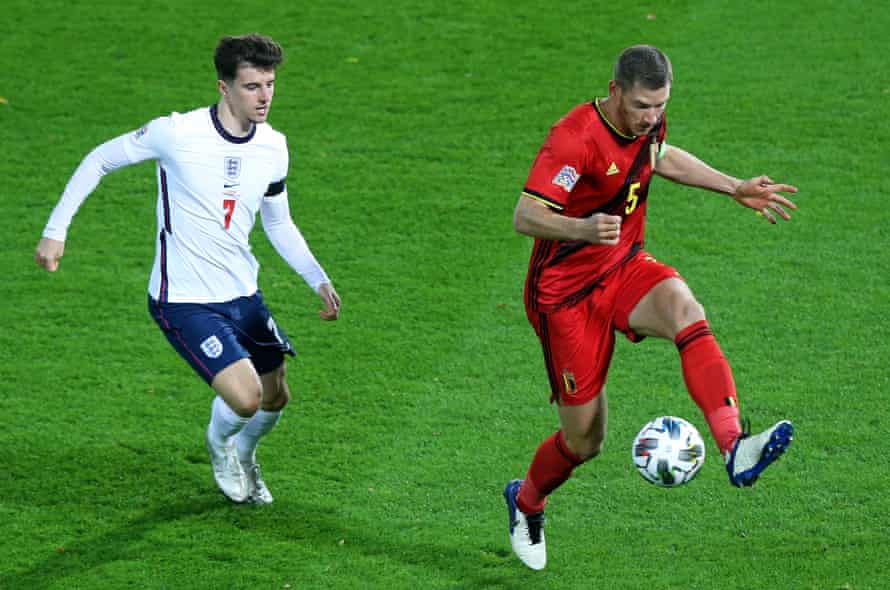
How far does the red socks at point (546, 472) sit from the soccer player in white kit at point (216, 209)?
116 cm

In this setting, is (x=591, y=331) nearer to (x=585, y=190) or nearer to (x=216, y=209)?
(x=585, y=190)

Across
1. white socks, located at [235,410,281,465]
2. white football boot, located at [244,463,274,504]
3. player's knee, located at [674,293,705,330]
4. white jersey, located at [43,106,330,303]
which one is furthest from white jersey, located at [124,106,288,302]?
player's knee, located at [674,293,705,330]

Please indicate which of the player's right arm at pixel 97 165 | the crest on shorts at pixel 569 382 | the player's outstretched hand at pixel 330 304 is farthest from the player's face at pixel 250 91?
the crest on shorts at pixel 569 382

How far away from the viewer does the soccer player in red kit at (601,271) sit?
17.9ft

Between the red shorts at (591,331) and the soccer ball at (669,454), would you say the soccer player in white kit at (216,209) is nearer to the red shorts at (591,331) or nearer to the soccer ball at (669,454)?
the red shorts at (591,331)

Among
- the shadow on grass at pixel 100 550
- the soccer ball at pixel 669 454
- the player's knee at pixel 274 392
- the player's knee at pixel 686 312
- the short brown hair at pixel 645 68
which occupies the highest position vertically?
the short brown hair at pixel 645 68

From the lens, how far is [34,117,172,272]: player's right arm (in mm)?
→ 6027

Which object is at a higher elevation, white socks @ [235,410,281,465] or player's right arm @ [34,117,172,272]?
player's right arm @ [34,117,172,272]

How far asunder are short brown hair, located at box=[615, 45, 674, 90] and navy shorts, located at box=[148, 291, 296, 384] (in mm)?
2032

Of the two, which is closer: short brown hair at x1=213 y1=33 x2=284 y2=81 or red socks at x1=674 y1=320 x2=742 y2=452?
red socks at x1=674 y1=320 x2=742 y2=452

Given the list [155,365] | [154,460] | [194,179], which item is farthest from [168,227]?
[155,365]

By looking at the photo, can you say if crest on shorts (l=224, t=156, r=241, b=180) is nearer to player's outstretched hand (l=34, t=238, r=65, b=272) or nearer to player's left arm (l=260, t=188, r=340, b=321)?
player's left arm (l=260, t=188, r=340, b=321)

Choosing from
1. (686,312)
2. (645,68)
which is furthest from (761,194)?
(645,68)

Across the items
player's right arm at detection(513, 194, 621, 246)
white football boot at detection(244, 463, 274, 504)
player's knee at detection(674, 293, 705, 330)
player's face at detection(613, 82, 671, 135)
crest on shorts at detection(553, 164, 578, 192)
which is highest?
player's face at detection(613, 82, 671, 135)
